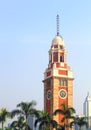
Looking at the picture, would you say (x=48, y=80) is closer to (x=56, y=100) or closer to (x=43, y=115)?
(x=56, y=100)

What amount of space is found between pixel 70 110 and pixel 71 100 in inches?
671

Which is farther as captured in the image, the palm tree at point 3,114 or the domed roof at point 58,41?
the domed roof at point 58,41

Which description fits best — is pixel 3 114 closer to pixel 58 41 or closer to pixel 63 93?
pixel 63 93

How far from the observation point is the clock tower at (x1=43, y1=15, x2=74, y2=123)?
105750 millimetres

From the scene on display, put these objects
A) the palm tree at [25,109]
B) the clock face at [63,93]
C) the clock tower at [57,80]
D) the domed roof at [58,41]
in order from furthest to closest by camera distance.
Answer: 1. the domed roof at [58,41]
2. the clock face at [63,93]
3. the clock tower at [57,80]
4. the palm tree at [25,109]

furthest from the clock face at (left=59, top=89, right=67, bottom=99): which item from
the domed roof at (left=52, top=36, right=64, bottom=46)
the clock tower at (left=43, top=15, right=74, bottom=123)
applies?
the domed roof at (left=52, top=36, right=64, bottom=46)

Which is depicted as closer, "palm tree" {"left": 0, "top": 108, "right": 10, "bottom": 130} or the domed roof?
"palm tree" {"left": 0, "top": 108, "right": 10, "bottom": 130}

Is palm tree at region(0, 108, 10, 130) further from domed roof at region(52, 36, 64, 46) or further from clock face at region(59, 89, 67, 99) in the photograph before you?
domed roof at region(52, 36, 64, 46)

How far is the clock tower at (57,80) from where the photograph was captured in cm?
10575

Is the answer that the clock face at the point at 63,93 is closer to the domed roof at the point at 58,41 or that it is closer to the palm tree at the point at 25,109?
the domed roof at the point at 58,41

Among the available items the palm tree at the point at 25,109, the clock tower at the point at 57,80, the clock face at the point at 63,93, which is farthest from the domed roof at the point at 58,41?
the palm tree at the point at 25,109

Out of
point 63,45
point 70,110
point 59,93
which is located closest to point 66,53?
point 63,45

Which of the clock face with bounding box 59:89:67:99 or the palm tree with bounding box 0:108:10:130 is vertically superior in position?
the clock face with bounding box 59:89:67:99

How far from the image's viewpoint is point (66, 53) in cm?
11119
